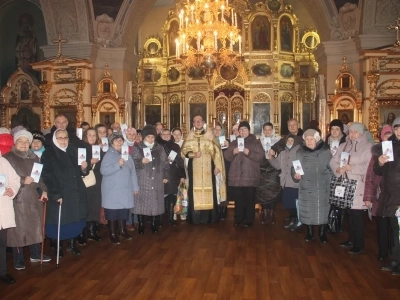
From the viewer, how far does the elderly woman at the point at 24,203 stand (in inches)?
236

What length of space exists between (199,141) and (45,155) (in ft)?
11.3

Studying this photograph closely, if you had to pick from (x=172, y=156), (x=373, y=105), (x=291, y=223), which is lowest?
(x=291, y=223)

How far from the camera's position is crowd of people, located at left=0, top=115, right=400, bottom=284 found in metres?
6.03

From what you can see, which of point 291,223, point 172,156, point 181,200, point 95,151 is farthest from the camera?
point 181,200

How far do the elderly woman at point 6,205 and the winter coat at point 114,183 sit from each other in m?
1.84

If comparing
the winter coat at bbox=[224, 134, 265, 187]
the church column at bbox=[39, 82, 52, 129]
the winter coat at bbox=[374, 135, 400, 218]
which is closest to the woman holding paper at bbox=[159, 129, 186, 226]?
the winter coat at bbox=[224, 134, 265, 187]

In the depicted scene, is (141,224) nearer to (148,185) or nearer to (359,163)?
(148,185)

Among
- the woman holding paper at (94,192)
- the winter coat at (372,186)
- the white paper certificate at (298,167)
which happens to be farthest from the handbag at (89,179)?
the winter coat at (372,186)

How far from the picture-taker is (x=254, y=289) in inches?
213

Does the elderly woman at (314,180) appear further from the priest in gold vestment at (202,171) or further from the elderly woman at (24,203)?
the elderly woman at (24,203)

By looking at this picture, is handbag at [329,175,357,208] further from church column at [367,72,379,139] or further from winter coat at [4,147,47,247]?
church column at [367,72,379,139]

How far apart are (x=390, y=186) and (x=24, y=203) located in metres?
4.56

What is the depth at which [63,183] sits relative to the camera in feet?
21.1

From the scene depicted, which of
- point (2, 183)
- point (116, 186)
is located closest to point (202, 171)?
point (116, 186)
